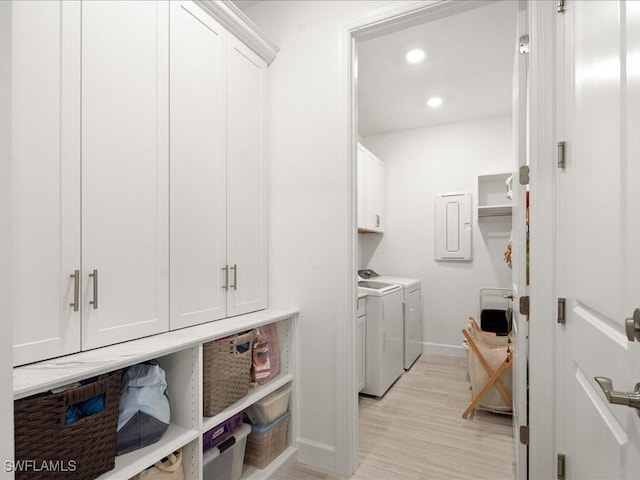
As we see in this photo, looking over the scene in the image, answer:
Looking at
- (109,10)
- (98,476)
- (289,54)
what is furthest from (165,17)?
(98,476)

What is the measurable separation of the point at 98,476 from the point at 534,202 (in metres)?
1.85

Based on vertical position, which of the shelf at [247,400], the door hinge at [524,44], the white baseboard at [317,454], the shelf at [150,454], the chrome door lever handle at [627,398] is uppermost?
the door hinge at [524,44]

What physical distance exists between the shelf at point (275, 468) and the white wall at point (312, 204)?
0.07m

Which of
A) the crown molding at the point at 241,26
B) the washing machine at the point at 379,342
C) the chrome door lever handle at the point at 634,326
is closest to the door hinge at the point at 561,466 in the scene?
the chrome door lever handle at the point at 634,326

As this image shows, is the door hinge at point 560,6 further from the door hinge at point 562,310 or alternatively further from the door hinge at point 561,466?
the door hinge at point 561,466

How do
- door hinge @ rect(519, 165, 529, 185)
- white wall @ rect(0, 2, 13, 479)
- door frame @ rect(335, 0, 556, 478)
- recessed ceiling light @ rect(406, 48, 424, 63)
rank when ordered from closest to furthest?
white wall @ rect(0, 2, 13, 479), door frame @ rect(335, 0, 556, 478), door hinge @ rect(519, 165, 529, 185), recessed ceiling light @ rect(406, 48, 424, 63)

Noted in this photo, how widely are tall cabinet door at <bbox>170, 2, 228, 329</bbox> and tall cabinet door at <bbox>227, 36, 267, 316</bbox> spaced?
58 mm

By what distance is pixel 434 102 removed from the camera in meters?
3.62

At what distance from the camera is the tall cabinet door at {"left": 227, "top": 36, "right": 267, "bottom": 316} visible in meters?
1.89

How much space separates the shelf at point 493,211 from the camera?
3635 millimetres

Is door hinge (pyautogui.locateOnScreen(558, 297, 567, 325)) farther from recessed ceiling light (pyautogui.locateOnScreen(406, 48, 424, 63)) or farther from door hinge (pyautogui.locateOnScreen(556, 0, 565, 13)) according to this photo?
recessed ceiling light (pyautogui.locateOnScreen(406, 48, 424, 63))

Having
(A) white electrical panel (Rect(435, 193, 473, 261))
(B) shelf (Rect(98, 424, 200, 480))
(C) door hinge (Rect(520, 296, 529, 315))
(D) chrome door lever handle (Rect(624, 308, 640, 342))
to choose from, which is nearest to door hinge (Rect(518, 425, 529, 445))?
(C) door hinge (Rect(520, 296, 529, 315))

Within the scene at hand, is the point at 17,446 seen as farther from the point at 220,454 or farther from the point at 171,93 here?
the point at 171,93

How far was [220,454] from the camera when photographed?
1.60 meters
